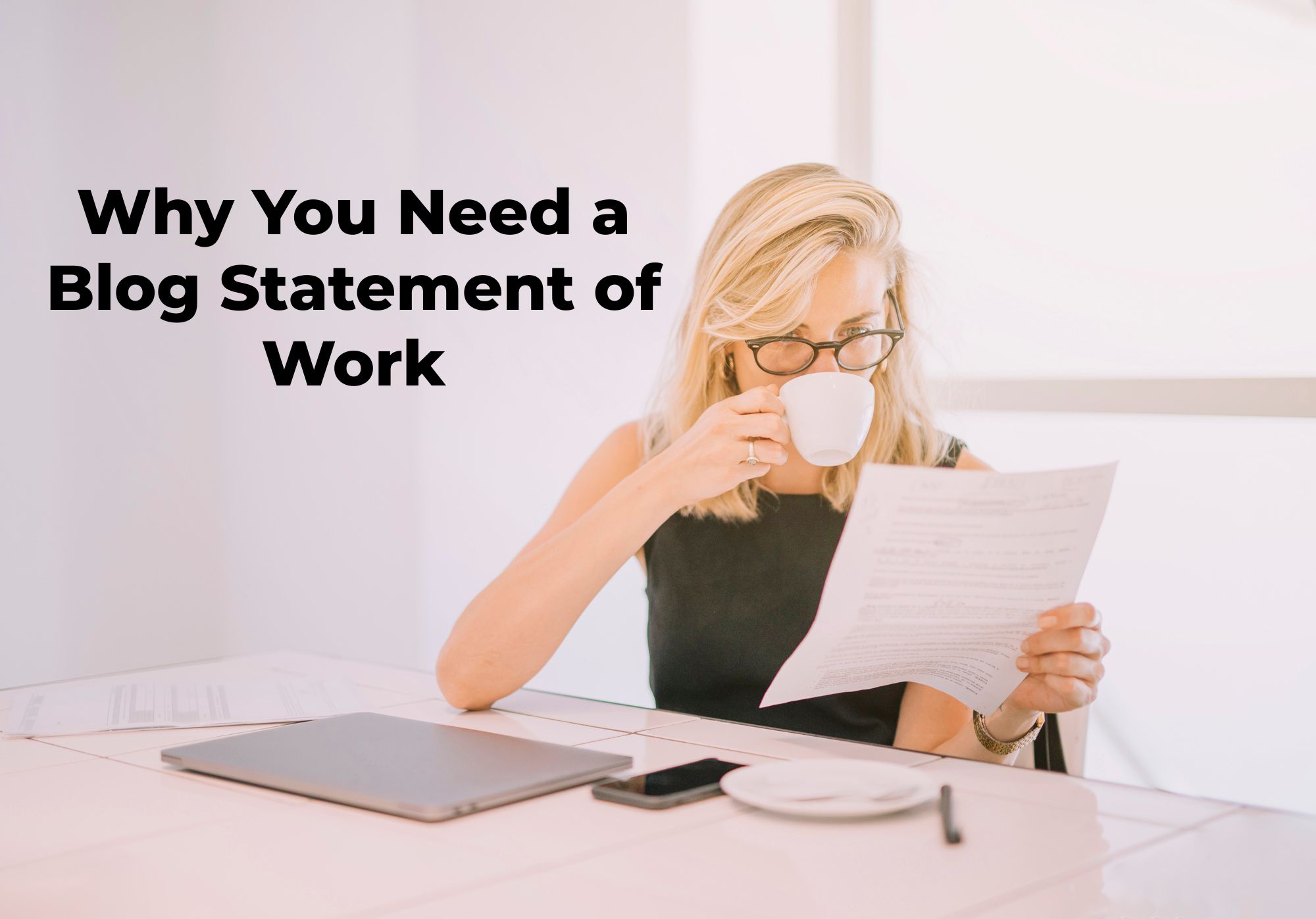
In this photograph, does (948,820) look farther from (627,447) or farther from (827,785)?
(627,447)

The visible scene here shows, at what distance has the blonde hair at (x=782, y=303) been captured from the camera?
4.60 ft

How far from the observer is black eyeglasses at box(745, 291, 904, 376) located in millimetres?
1329

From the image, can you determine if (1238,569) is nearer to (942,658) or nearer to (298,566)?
(942,658)

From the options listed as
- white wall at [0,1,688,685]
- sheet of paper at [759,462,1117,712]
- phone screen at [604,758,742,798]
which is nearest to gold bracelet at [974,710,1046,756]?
sheet of paper at [759,462,1117,712]

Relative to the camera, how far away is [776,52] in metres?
2.78

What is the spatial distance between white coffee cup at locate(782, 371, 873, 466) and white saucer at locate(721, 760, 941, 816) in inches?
15.0

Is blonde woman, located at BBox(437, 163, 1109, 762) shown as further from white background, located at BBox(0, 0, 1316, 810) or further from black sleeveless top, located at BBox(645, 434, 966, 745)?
white background, located at BBox(0, 0, 1316, 810)

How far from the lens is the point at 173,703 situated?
1.15 metres

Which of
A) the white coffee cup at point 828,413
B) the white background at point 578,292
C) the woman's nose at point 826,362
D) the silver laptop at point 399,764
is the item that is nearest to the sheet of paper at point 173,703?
the silver laptop at point 399,764

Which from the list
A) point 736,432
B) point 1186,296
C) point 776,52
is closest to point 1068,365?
point 1186,296

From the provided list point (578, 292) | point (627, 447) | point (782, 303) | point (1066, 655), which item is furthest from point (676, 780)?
point (578, 292)

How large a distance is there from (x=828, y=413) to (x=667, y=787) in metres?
0.46

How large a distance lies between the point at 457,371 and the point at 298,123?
0.80 metres

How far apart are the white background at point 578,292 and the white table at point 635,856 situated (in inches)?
66.5
